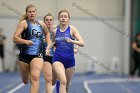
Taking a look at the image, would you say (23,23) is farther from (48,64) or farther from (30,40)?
(48,64)

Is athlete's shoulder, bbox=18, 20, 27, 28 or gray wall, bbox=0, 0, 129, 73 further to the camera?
gray wall, bbox=0, 0, 129, 73

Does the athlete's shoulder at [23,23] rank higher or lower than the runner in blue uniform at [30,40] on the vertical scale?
higher

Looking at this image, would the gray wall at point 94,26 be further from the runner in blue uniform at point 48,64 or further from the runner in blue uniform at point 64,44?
the runner in blue uniform at point 64,44

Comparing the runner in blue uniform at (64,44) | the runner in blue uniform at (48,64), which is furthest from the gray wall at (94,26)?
the runner in blue uniform at (64,44)

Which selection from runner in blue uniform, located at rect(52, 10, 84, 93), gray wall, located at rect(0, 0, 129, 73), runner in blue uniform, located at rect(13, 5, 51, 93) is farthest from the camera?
gray wall, located at rect(0, 0, 129, 73)

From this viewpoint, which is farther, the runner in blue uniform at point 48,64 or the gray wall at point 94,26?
the gray wall at point 94,26

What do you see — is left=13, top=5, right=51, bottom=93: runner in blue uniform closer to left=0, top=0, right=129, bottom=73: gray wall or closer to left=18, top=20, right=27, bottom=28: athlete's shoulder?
left=18, top=20, right=27, bottom=28: athlete's shoulder

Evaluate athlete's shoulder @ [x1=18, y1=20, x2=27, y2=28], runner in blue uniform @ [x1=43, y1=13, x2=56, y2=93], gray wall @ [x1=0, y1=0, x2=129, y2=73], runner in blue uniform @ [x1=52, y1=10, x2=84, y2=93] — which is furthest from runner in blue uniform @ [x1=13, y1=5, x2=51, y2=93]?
gray wall @ [x1=0, y1=0, x2=129, y2=73]

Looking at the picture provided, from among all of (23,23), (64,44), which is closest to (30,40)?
(23,23)

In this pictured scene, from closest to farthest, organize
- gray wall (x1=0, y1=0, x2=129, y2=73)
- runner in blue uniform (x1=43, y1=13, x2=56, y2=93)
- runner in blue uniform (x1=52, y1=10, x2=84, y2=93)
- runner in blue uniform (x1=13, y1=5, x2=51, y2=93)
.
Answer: runner in blue uniform (x1=13, y1=5, x2=51, y2=93), runner in blue uniform (x1=52, y1=10, x2=84, y2=93), runner in blue uniform (x1=43, y1=13, x2=56, y2=93), gray wall (x1=0, y1=0, x2=129, y2=73)

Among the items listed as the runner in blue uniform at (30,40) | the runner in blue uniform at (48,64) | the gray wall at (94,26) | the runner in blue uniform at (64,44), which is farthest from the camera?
the gray wall at (94,26)

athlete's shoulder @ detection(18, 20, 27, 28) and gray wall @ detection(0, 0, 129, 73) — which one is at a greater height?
athlete's shoulder @ detection(18, 20, 27, 28)

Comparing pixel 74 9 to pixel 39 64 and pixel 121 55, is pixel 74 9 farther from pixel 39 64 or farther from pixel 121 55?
pixel 39 64

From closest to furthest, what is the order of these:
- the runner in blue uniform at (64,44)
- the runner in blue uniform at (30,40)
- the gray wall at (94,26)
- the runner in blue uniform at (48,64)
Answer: the runner in blue uniform at (30,40) → the runner in blue uniform at (64,44) → the runner in blue uniform at (48,64) → the gray wall at (94,26)
